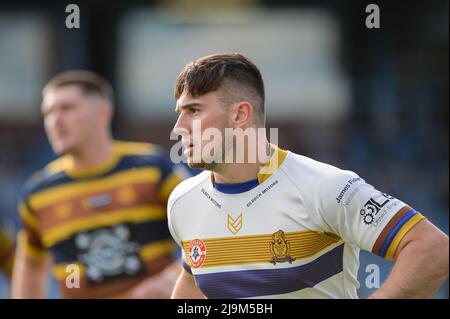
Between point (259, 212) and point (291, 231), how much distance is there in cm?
20

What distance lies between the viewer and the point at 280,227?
14.1 ft

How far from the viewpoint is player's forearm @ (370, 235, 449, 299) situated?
12.5ft

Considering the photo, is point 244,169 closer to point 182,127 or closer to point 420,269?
point 182,127

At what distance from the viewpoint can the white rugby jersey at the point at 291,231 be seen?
13.3ft

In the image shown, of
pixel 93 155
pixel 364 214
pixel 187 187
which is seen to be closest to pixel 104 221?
pixel 93 155

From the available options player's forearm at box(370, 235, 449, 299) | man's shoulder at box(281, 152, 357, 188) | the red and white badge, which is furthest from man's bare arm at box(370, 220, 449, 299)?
the red and white badge

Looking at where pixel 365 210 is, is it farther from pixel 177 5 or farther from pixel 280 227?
pixel 177 5

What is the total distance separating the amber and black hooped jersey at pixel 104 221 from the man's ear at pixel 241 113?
8.16 feet

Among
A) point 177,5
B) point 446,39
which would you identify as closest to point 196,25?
point 177,5

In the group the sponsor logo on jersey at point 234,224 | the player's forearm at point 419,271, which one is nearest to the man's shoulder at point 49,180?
the sponsor logo on jersey at point 234,224

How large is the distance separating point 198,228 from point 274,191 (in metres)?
0.43

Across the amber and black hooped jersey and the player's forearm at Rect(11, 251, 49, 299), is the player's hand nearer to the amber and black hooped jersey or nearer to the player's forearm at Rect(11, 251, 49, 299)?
the amber and black hooped jersey

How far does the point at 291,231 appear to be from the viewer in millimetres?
4270

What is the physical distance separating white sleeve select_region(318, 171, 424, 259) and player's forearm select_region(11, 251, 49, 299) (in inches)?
134
